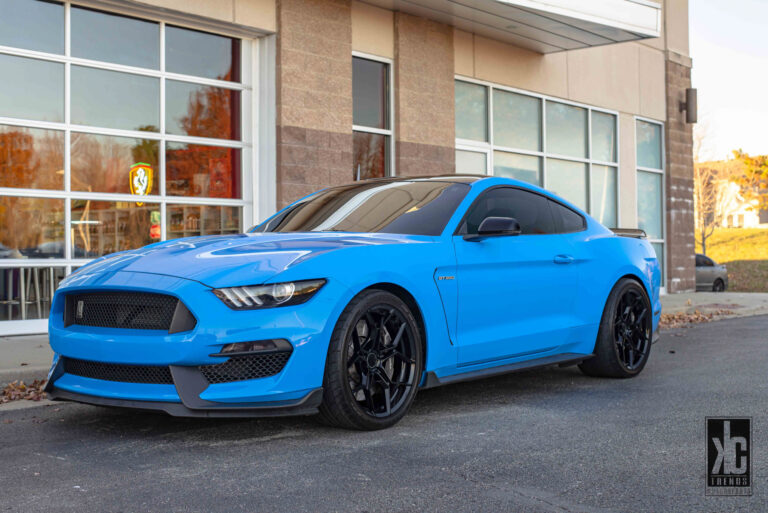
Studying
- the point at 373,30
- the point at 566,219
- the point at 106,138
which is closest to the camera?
the point at 566,219

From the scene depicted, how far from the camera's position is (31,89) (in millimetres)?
10141

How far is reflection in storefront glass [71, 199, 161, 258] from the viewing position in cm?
1058

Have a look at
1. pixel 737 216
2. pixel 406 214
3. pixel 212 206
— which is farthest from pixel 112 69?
pixel 737 216

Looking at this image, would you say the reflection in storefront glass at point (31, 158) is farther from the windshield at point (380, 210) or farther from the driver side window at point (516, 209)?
the driver side window at point (516, 209)

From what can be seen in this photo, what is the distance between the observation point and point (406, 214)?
5.59m

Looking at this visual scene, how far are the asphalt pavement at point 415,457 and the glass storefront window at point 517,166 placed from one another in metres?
10.1

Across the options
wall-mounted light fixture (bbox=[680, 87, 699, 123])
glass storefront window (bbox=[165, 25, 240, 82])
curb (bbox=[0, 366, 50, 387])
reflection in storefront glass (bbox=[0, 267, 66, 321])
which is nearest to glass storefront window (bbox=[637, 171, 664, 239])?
wall-mounted light fixture (bbox=[680, 87, 699, 123])

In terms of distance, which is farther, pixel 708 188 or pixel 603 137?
pixel 708 188

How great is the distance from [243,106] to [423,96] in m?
3.37

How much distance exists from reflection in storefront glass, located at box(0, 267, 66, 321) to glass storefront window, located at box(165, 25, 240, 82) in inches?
125

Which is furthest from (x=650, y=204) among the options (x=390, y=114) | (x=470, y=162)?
(x=390, y=114)

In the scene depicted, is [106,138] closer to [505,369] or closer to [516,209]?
[516,209]

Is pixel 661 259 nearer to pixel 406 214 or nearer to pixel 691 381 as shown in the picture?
pixel 691 381

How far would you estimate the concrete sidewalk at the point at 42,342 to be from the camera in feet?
22.8
